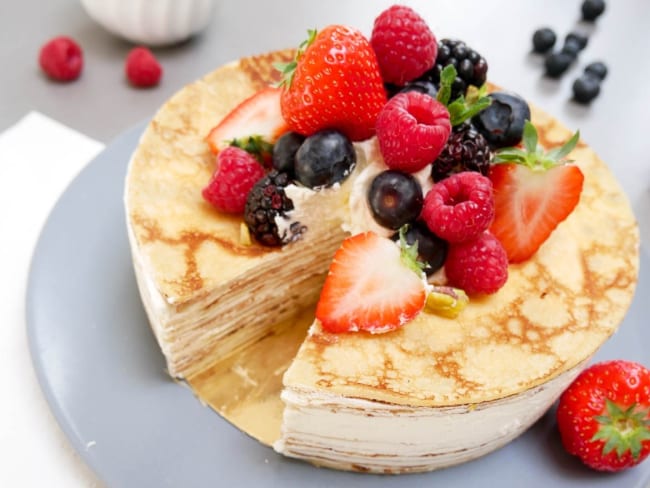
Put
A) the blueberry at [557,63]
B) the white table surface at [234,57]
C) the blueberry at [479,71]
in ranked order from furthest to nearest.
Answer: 1. the blueberry at [557,63]
2. the white table surface at [234,57]
3. the blueberry at [479,71]

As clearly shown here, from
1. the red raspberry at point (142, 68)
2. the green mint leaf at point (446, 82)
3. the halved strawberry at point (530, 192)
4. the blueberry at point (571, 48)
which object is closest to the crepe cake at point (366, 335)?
the halved strawberry at point (530, 192)

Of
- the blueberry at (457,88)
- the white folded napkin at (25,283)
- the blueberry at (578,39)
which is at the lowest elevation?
the white folded napkin at (25,283)

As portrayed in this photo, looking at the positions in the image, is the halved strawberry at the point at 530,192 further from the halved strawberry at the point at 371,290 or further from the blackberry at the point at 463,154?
the halved strawberry at the point at 371,290

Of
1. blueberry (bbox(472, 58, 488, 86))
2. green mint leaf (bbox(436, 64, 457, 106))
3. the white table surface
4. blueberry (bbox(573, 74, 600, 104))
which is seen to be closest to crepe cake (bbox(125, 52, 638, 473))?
green mint leaf (bbox(436, 64, 457, 106))

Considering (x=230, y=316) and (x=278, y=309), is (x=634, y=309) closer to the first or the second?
(x=278, y=309)

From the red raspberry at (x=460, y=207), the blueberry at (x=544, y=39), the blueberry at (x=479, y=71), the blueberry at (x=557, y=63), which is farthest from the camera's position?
→ the blueberry at (x=544, y=39)

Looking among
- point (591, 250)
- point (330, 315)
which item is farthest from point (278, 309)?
point (591, 250)
